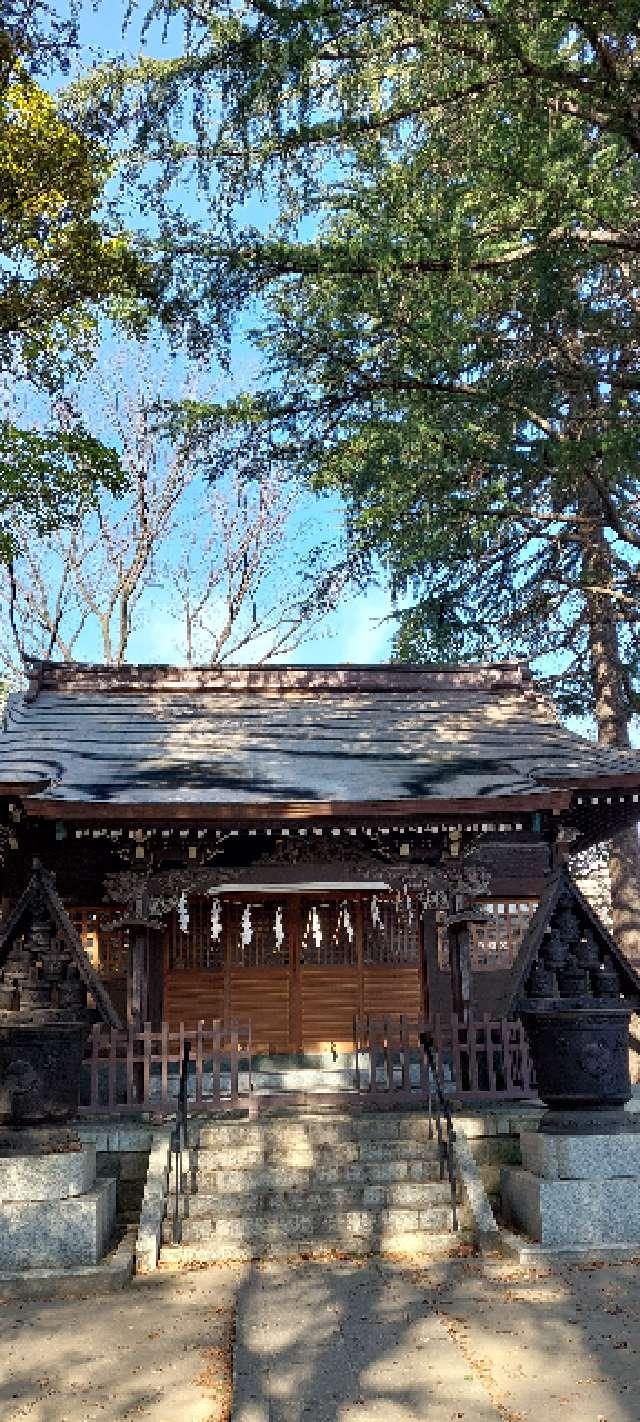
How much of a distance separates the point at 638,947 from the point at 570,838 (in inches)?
215

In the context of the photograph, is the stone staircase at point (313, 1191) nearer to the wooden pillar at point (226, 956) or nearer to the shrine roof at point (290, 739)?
the shrine roof at point (290, 739)

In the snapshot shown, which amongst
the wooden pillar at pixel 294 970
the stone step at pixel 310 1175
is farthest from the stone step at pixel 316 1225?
the wooden pillar at pixel 294 970

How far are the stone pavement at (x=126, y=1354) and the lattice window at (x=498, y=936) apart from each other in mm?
7078

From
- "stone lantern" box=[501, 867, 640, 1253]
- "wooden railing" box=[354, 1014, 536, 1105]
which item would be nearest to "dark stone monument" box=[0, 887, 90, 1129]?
"wooden railing" box=[354, 1014, 536, 1105]

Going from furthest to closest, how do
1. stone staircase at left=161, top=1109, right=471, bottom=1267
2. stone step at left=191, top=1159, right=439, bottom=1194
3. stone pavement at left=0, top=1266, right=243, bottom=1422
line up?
1. stone step at left=191, top=1159, right=439, bottom=1194
2. stone staircase at left=161, top=1109, right=471, bottom=1267
3. stone pavement at left=0, top=1266, right=243, bottom=1422

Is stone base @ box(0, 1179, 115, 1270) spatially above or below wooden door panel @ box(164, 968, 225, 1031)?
below

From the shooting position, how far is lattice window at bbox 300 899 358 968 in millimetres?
14164

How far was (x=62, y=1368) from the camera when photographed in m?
5.83

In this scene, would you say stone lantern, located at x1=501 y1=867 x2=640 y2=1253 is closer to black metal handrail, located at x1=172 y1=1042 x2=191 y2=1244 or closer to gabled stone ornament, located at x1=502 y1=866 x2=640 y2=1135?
gabled stone ornament, located at x1=502 y1=866 x2=640 y2=1135

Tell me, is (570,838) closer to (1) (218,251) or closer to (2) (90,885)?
(2) (90,885)

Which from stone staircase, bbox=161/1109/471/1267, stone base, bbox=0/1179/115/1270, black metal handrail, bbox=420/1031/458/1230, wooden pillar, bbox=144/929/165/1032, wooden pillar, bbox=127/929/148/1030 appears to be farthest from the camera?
wooden pillar, bbox=144/929/165/1032

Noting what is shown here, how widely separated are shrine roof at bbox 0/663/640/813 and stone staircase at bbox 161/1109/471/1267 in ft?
10.5

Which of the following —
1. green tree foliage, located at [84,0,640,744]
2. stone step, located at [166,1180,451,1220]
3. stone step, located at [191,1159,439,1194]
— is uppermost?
green tree foliage, located at [84,0,640,744]

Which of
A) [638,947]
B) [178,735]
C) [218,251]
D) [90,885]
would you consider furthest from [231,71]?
[638,947]
